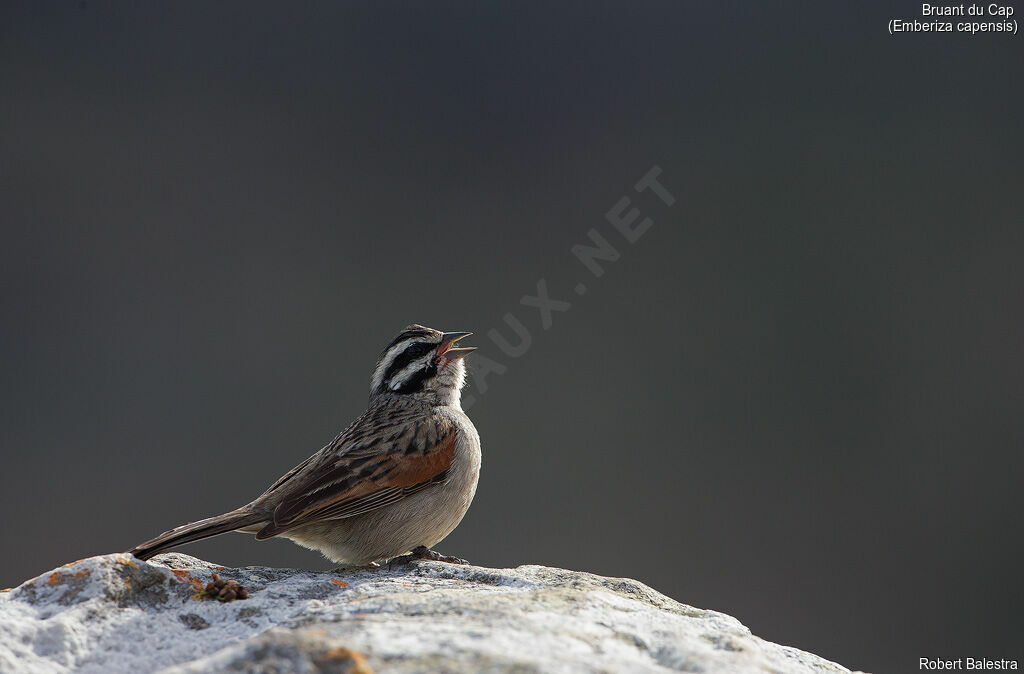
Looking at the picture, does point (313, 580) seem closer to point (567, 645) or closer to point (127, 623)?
point (127, 623)

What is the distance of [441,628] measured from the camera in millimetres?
3227

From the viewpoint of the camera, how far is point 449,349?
7.77m

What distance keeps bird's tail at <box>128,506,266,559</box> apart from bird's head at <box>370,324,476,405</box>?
6.45 ft

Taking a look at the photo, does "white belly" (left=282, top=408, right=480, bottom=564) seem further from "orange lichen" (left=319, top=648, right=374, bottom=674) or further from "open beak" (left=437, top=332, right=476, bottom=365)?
"orange lichen" (left=319, top=648, right=374, bottom=674)

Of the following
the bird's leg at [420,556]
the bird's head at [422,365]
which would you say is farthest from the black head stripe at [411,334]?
the bird's leg at [420,556]

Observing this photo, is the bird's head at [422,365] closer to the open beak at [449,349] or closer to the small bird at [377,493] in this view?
the open beak at [449,349]

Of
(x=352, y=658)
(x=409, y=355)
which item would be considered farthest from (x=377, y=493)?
(x=352, y=658)

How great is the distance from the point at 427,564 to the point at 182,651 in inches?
84.3

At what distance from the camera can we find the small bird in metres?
5.96

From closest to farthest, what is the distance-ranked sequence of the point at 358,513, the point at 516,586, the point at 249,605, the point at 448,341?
1. the point at 249,605
2. the point at 516,586
3. the point at 358,513
4. the point at 448,341

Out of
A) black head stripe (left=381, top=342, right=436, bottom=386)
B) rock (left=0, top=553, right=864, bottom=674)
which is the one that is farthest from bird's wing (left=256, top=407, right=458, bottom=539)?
rock (left=0, top=553, right=864, bottom=674)

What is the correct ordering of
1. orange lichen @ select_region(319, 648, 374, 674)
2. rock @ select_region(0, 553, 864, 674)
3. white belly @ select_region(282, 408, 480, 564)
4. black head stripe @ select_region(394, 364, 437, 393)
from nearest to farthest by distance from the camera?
orange lichen @ select_region(319, 648, 374, 674)
rock @ select_region(0, 553, 864, 674)
white belly @ select_region(282, 408, 480, 564)
black head stripe @ select_region(394, 364, 437, 393)

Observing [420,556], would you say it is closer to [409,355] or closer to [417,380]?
[417,380]

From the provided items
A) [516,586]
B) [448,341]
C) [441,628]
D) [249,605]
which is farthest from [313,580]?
[448,341]
